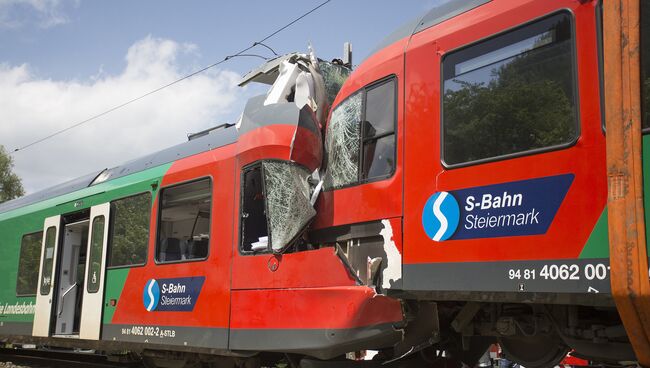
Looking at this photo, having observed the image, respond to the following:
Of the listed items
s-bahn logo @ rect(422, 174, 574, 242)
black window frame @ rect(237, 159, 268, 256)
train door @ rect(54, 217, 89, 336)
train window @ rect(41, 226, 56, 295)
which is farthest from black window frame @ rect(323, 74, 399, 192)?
train window @ rect(41, 226, 56, 295)

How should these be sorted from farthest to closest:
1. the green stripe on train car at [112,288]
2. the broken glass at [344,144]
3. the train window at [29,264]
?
the train window at [29,264]
the green stripe on train car at [112,288]
the broken glass at [344,144]

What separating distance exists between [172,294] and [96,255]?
2050 mm

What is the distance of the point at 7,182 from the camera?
42.3 meters

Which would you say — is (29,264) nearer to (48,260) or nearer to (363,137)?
(48,260)

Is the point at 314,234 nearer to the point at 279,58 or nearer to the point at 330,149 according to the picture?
the point at 330,149

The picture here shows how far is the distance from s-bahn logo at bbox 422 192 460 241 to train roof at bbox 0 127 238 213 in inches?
119

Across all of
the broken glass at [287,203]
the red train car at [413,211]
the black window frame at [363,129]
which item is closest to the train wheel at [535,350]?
the red train car at [413,211]

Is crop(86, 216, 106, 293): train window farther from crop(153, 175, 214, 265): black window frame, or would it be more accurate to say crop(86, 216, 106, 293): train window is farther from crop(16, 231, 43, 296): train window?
crop(16, 231, 43, 296): train window

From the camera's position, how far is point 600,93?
3.67 meters

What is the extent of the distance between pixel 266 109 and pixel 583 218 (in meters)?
3.30

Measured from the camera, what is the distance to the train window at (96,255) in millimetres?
8430

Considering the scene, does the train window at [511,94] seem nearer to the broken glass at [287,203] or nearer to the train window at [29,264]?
the broken glass at [287,203]

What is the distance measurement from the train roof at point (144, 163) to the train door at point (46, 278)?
0.64 m

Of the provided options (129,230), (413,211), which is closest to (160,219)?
(129,230)
